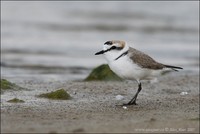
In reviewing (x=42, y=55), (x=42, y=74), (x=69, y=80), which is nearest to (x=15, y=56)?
(x=42, y=55)

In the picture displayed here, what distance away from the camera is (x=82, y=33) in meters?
20.4

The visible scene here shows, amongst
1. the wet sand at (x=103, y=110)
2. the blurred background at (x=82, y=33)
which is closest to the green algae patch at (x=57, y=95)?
the wet sand at (x=103, y=110)

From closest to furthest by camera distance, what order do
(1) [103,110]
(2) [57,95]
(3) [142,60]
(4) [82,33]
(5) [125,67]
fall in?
(1) [103,110], (5) [125,67], (3) [142,60], (2) [57,95], (4) [82,33]

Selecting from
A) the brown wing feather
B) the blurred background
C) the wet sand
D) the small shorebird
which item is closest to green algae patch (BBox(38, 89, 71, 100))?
the wet sand

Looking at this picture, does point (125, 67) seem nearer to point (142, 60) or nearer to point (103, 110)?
point (142, 60)

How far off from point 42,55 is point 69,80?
4.30 m

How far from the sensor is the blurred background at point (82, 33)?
48.8 ft

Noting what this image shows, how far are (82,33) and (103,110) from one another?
12.1m

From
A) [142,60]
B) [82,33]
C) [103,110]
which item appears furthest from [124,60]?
[82,33]

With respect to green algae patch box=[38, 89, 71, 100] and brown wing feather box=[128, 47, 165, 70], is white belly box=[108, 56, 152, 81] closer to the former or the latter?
brown wing feather box=[128, 47, 165, 70]

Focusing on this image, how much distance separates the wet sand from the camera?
6.80m

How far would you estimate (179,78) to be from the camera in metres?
12.8

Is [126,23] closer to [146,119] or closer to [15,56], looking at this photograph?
[15,56]

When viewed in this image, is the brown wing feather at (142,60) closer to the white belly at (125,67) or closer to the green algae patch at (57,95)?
the white belly at (125,67)
